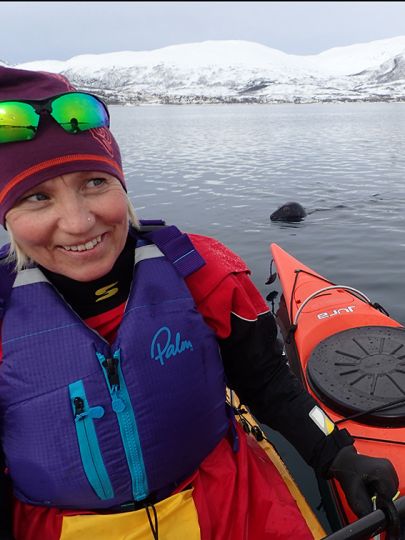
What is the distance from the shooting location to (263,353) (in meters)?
1.94

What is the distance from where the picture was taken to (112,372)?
63.4 inches

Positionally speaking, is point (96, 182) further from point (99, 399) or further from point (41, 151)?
point (99, 399)

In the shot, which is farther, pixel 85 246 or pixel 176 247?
pixel 176 247

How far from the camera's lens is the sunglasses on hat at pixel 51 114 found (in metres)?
1.56

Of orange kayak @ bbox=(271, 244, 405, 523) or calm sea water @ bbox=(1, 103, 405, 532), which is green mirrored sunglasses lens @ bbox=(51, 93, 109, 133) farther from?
calm sea water @ bbox=(1, 103, 405, 532)

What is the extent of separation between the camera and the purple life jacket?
1583 mm

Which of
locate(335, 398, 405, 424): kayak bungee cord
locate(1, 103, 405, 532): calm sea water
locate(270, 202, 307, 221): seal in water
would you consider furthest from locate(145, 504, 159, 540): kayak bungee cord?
locate(270, 202, 307, 221): seal in water

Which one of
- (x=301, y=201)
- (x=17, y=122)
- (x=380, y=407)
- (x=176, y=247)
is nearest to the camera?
(x=17, y=122)

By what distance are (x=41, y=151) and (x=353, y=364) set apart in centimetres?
263

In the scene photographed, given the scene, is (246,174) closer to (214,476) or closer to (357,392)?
(357,392)

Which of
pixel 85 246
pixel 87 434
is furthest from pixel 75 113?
pixel 87 434

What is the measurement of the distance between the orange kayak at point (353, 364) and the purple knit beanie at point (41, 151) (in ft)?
7.21

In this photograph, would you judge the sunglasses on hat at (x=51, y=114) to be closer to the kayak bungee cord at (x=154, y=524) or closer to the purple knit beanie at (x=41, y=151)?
the purple knit beanie at (x=41, y=151)

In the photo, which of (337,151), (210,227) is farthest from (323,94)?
(210,227)
